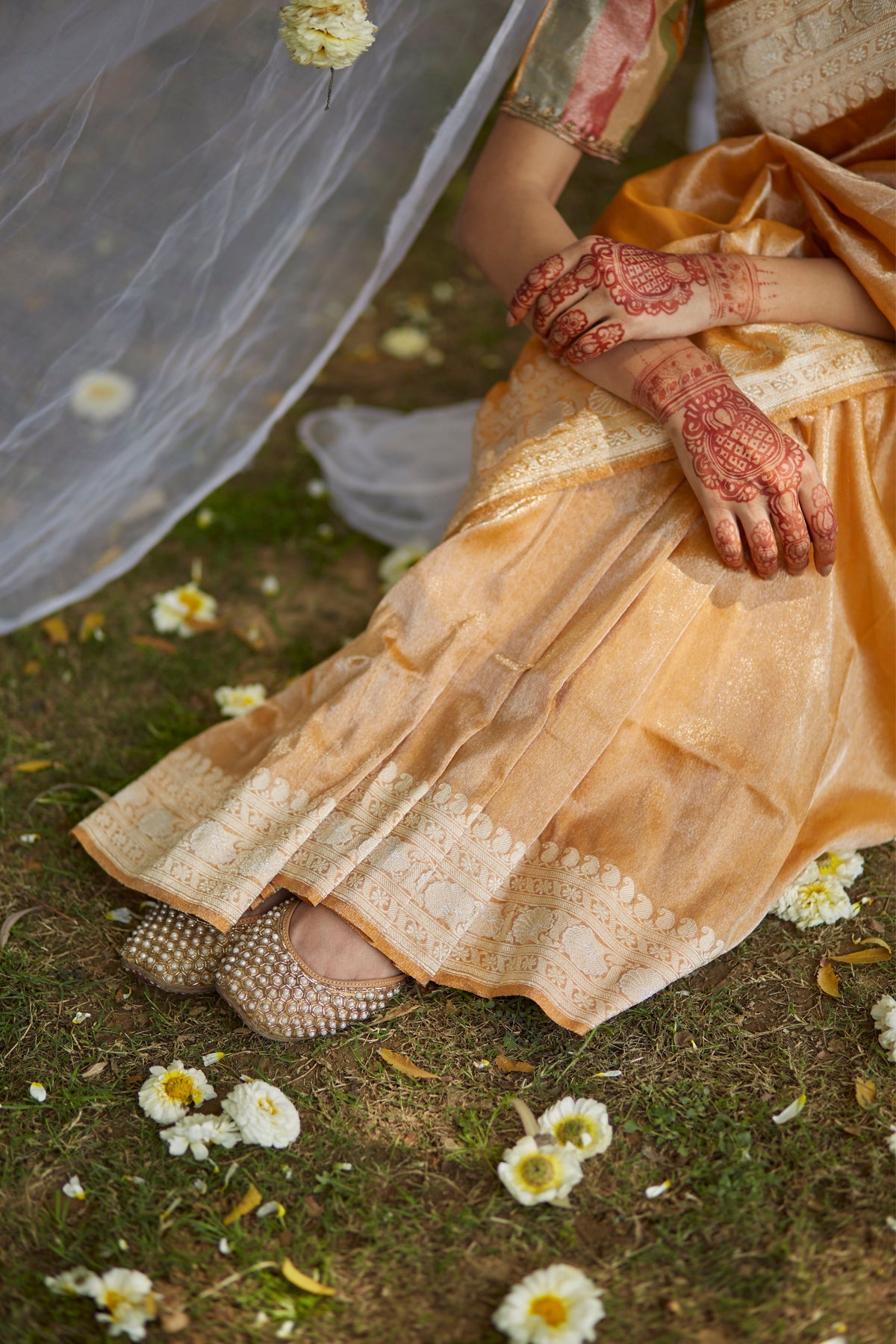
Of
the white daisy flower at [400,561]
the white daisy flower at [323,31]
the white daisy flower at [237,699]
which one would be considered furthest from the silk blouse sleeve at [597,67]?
the white daisy flower at [237,699]

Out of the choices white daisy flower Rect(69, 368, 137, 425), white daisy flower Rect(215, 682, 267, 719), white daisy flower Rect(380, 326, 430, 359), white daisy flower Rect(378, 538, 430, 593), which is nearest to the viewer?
white daisy flower Rect(69, 368, 137, 425)

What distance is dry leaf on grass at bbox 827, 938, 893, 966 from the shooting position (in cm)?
162

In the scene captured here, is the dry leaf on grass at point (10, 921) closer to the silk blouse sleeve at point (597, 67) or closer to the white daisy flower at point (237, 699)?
the white daisy flower at point (237, 699)

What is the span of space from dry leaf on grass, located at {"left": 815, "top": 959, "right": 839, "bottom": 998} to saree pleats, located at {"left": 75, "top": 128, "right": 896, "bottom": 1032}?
14 centimetres

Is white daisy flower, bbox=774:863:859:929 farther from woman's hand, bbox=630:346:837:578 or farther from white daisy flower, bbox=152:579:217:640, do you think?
white daisy flower, bbox=152:579:217:640

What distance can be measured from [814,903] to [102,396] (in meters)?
1.46

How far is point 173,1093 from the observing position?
4.65 feet

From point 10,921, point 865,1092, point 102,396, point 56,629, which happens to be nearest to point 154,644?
point 56,629

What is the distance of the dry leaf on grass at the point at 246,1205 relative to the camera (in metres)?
1.29

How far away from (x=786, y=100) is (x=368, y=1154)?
1.63 metres

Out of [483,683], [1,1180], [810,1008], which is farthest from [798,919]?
[1,1180]

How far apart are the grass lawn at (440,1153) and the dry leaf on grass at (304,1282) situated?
0.01 metres

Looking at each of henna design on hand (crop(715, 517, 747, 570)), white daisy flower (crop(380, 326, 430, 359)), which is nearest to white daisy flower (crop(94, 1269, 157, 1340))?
henna design on hand (crop(715, 517, 747, 570))

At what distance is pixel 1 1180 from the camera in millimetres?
1348
